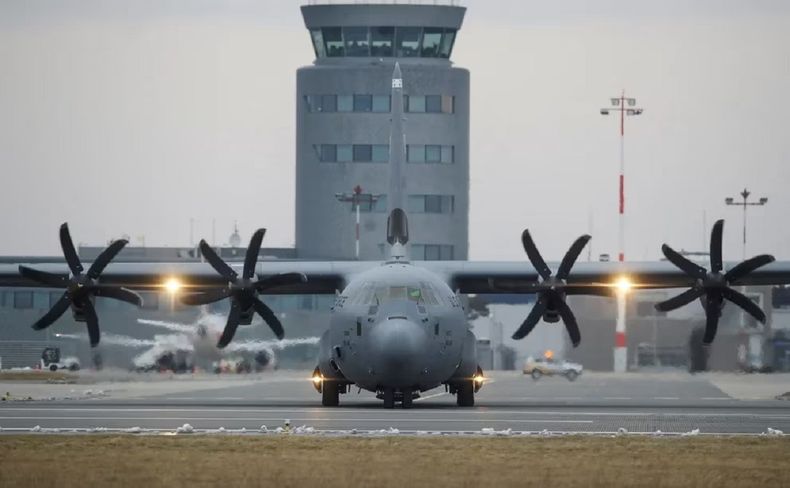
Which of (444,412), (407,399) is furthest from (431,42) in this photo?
(444,412)

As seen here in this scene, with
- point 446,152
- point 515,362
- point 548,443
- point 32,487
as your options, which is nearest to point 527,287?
point 548,443

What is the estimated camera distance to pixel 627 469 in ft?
81.8

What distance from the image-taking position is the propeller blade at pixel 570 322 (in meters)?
41.4

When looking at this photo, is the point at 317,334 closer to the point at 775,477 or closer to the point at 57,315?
the point at 57,315

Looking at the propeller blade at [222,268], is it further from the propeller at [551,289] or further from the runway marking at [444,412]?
the propeller at [551,289]

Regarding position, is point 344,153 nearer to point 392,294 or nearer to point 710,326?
point 710,326

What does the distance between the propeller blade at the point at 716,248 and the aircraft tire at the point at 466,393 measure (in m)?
6.61

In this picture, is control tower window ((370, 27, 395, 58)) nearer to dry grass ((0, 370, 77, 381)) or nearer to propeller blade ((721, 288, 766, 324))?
dry grass ((0, 370, 77, 381))

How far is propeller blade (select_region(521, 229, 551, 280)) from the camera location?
42062 mm

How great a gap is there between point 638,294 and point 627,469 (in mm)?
44866

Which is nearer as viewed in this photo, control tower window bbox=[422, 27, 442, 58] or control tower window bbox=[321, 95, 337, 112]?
control tower window bbox=[422, 27, 442, 58]

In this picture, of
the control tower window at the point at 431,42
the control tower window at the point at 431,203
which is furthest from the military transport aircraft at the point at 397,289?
the control tower window at the point at 431,203

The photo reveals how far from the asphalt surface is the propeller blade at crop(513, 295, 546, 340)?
1.77 metres

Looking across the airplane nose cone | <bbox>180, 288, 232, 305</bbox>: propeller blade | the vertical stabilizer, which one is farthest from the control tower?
the airplane nose cone
